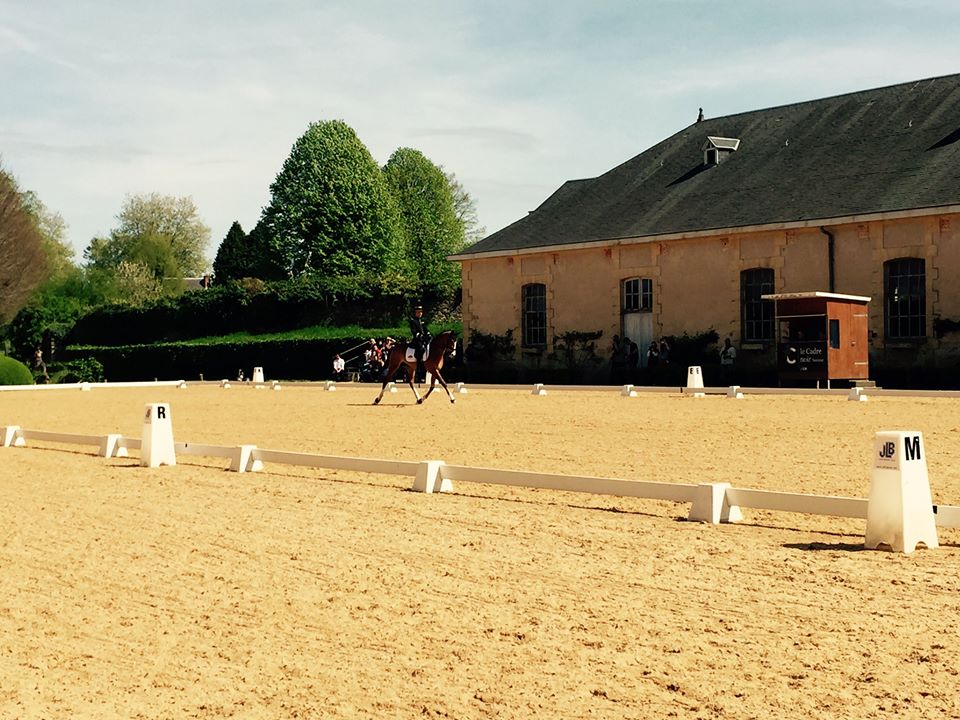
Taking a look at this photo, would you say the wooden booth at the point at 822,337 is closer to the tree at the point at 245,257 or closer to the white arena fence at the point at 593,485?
the white arena fence at the point at 593,485

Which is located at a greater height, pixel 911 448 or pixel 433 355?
pixel 433 355

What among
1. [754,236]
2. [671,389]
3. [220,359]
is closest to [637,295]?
[754,236]

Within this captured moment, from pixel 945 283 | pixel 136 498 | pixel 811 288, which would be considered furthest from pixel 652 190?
pixel 136 498

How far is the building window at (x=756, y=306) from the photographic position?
33.3 metres

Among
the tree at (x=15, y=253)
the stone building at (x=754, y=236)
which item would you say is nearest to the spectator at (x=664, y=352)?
the stone building at (x=754, y=236)

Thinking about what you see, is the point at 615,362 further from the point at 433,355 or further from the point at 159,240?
the point at 159,240

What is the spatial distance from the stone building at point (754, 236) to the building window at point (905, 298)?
1.4 inches

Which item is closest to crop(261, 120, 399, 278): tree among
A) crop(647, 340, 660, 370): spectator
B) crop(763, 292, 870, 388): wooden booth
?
crop(647, 340, 660, 370): spectator

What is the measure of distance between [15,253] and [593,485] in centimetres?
5102

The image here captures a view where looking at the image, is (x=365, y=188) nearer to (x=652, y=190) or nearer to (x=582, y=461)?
(x=652, y=190)

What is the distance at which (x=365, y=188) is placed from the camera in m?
65.9

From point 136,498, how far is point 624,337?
2601 cm

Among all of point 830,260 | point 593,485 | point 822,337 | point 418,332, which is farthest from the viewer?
point 830,260

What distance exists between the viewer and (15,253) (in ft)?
184
